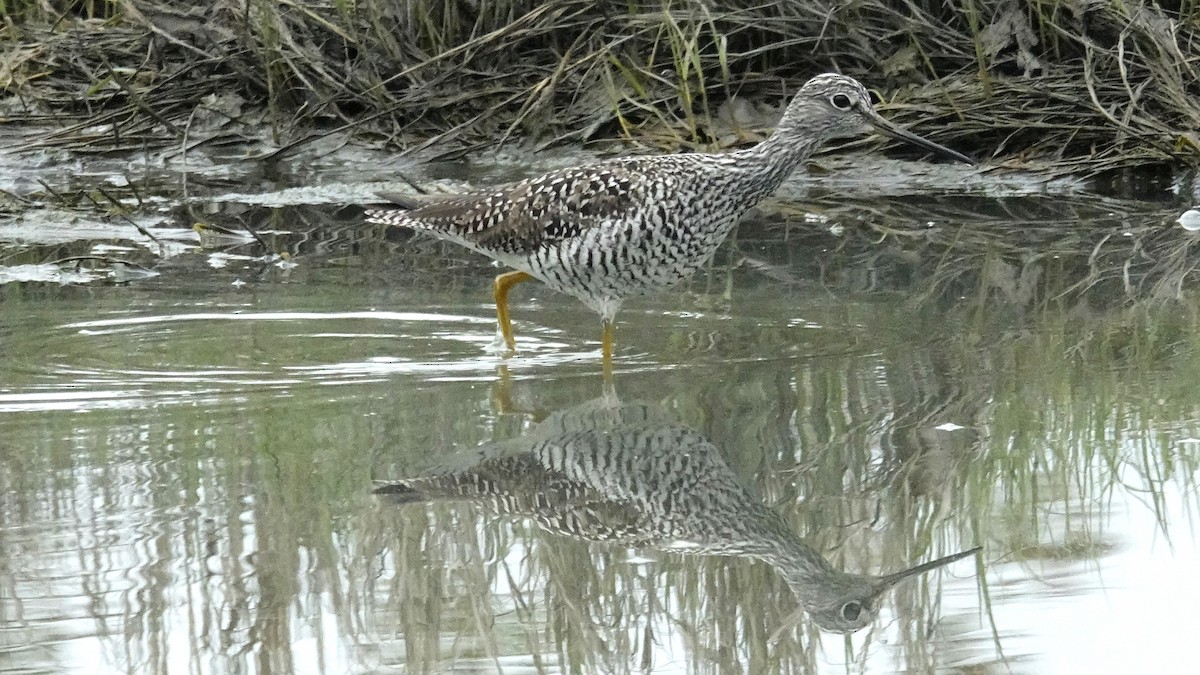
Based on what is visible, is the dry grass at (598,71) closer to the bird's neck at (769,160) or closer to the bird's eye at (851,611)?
the bird's neck at (769,160)

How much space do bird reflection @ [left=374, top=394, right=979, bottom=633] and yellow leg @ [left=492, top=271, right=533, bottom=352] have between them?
42.5 inches

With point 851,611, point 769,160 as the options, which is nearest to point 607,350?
point 769,160

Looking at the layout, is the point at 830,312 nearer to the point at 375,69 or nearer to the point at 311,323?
the point at 311,323

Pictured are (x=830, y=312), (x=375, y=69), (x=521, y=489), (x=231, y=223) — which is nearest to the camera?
(x=521, y=489)

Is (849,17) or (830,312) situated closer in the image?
(830,312)

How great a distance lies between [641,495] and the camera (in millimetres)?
4160

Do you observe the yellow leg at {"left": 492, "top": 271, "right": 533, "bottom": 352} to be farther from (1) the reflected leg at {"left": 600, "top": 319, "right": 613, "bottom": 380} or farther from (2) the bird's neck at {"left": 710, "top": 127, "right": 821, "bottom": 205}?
(2) the bird's neck at {"left": 710, "top": 127, "right": 821, "bottom": 205}

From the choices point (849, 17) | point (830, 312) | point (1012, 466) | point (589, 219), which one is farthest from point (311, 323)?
point (849, 17)

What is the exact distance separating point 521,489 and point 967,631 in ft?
4.58

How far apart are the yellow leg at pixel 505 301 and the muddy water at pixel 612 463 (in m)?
0.08

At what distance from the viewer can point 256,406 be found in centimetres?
511

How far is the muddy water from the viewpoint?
328 cm

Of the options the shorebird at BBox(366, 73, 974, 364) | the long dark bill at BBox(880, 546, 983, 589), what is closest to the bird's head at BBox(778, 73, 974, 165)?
the shorebird at BBox(366, 73, 974, 364)

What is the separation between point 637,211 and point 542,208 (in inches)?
16.9
